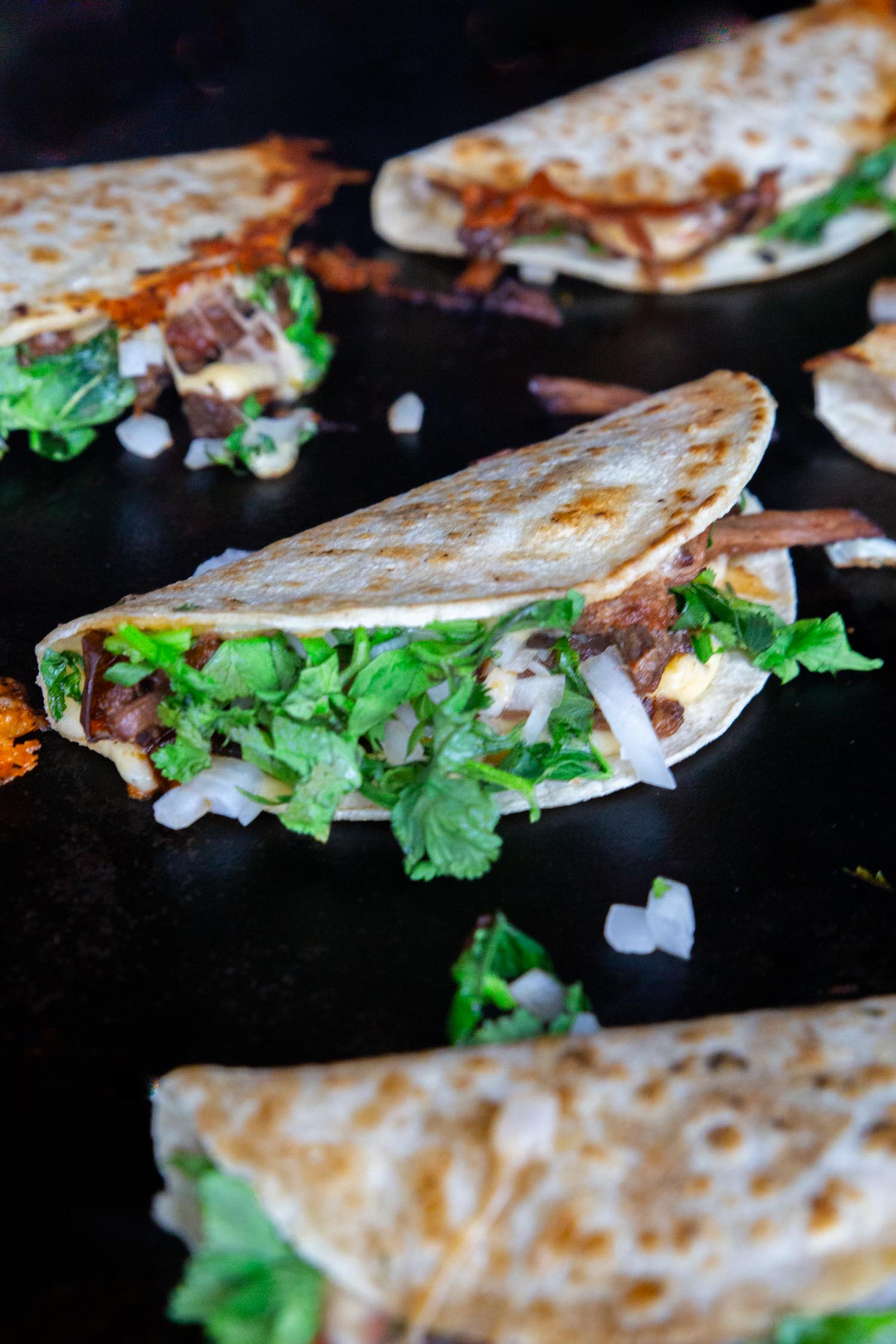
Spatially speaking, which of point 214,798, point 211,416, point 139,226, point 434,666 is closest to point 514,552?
point 434,666

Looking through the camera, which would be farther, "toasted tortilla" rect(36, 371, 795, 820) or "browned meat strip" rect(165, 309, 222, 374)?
"browned meat strip" rect(165, 309, 222, 374)

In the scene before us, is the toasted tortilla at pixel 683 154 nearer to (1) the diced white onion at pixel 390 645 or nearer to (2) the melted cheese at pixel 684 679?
(2) the melted cheese at pixel 684 679

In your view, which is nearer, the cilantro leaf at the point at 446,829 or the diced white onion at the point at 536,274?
the cilantro leaf at the point at 446,829

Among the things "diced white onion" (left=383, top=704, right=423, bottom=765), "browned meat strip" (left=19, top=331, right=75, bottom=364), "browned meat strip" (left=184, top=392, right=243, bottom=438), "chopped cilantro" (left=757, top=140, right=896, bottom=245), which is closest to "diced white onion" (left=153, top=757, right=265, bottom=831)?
"diced white onion" (left=383, top=704, right=423, bottom=765)

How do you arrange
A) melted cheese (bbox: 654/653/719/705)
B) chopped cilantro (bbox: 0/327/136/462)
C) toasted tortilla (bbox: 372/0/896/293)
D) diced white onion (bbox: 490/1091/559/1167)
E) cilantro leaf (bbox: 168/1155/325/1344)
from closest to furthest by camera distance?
cilantro leaf (bbox: 168/1155/325/1344), diced white onion (bbox: 490/1091/559/1167), melted cheese (bbox: 654/653/719/705), chopped cilantro (bbox: 0/327/136/462), toasted tortilla (bbox: 372/0/896/293)

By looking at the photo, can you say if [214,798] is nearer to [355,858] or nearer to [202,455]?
[355,858]

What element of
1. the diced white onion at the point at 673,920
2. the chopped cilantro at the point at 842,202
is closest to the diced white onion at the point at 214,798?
the diced white onion at the point at 673,920

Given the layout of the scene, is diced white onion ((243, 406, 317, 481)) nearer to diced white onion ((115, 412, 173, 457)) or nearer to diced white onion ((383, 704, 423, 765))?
diced white onion ((115, 412, 173, 457))
